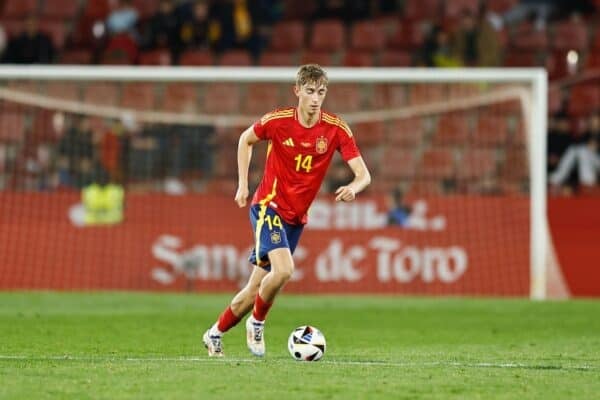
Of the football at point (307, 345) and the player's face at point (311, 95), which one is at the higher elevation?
the player's face at point (311, 95)

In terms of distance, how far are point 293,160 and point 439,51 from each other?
1310 centimetres

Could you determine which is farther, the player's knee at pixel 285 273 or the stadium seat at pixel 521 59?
the stadium seat at pixel 521 59

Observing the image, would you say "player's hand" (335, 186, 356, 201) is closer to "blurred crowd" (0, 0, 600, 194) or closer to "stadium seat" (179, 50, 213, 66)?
"blurred crowd" (0, 0, 600, 194)

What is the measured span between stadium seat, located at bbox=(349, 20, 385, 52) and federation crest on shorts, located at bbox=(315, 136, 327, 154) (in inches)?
549

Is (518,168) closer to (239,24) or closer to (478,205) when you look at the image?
(478,205)

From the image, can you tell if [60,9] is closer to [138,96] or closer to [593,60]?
[138,96]

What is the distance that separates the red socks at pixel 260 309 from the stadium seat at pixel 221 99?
11.0 meters

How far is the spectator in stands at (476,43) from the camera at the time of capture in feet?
74.2

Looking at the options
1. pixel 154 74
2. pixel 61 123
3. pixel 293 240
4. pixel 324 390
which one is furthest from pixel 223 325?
pixel 61 123

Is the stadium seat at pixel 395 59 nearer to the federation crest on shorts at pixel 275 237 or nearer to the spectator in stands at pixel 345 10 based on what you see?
the spectator in stands at pixel 345 10

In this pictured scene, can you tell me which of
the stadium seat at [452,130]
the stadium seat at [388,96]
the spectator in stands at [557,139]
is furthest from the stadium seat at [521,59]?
the stadium seat at [388,96]

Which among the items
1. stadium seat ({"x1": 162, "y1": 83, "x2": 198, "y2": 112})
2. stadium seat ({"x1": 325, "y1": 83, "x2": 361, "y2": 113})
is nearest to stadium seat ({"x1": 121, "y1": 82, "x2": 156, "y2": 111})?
stadium seat ({"x1": 162, "y1": 83, "x2": 198, "y2": 112})

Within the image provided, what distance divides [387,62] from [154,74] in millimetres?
5575

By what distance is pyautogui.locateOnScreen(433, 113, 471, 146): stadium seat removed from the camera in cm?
2045
